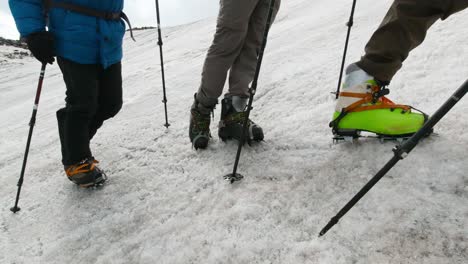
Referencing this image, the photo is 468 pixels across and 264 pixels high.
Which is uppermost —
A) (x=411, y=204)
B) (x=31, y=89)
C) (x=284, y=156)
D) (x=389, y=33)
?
(x=389, y=33)

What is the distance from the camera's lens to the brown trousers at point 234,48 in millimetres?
2841

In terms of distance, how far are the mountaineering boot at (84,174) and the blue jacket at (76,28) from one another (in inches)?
35.8

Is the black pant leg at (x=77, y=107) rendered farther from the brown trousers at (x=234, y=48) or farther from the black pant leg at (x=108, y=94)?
the brown trousers at (x=234, y=48)

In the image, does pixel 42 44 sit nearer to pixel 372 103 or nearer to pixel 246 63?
pixel 246 63

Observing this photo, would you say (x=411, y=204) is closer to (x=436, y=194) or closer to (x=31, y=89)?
(x=436, y=194)

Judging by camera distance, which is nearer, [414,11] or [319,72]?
[414,11]

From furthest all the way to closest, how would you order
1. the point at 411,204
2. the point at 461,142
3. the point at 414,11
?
the point at 461,142 < the point at 414,11 < the point at 411,204

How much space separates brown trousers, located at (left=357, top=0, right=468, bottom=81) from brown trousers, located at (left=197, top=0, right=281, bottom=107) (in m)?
1.09

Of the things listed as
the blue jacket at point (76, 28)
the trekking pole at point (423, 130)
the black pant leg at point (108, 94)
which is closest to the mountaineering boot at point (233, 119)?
the black pant leg at point (108, 94)

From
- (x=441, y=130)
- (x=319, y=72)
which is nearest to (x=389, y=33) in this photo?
(x=441, y=130)

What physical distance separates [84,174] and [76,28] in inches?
49.6

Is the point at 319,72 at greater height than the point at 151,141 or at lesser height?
greater

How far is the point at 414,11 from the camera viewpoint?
84.0 inches

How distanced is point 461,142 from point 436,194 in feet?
2.00
